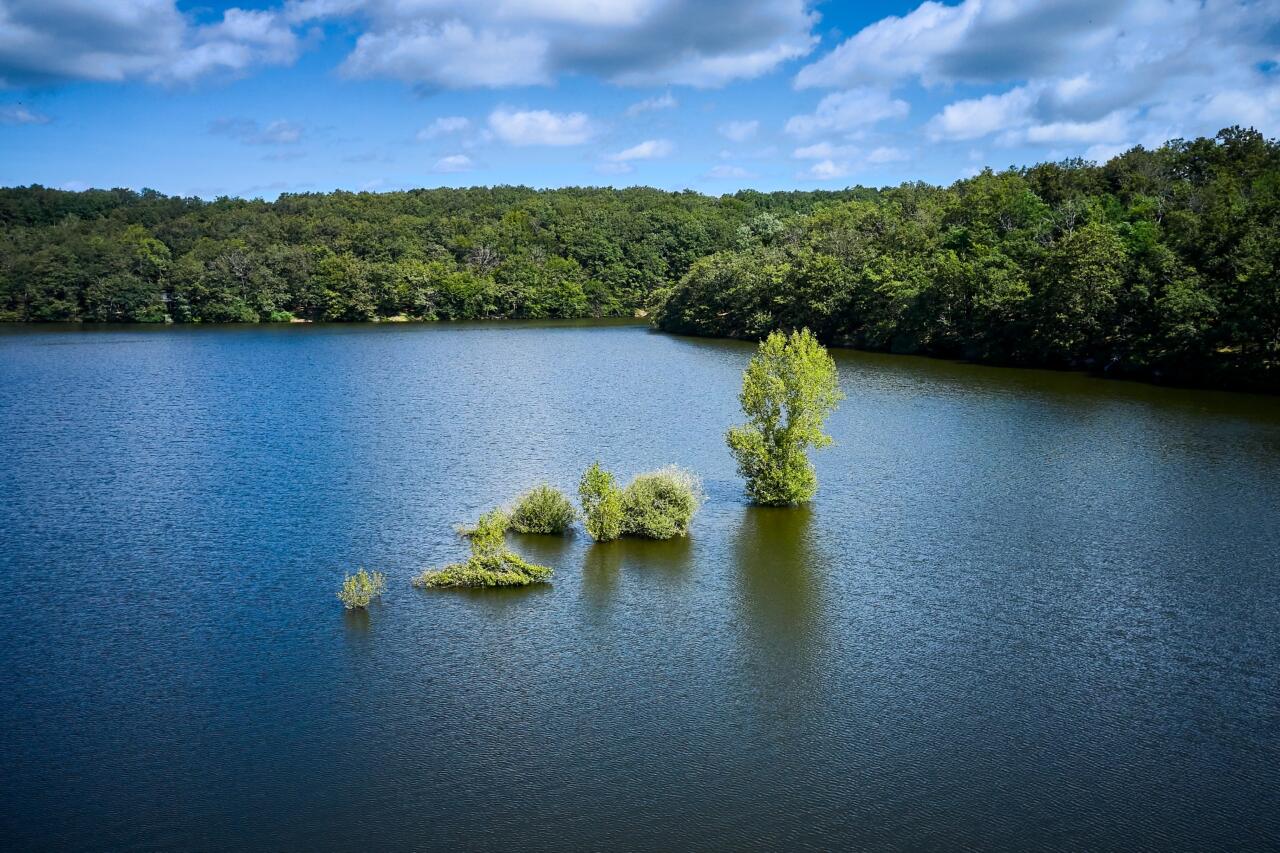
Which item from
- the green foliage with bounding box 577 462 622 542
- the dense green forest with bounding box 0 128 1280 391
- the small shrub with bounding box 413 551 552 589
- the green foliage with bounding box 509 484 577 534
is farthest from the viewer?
the dense green forest with bounding box 0 128 1280 391

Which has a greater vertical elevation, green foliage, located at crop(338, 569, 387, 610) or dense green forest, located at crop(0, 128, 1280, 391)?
dense green forest, located at crop(0, 128, 1280, 391)

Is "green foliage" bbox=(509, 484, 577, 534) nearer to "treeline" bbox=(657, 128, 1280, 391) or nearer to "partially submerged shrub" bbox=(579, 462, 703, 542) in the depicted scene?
"partially submerged shrub" bbox=(579, 462, 703, 542)

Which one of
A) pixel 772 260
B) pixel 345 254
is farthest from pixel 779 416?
pixel 345 254

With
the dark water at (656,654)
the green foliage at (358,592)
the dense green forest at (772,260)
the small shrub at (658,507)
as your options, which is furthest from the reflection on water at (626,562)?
the dense green forest at (772,260)

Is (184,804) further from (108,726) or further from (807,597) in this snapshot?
(807,597)

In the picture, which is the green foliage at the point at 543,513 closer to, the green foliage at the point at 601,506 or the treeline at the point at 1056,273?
the green foliage at the point at 601,506

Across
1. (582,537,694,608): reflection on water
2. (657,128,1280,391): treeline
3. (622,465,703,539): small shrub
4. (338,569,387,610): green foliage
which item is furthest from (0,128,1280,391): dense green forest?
(338,569,387,610): green foliage
